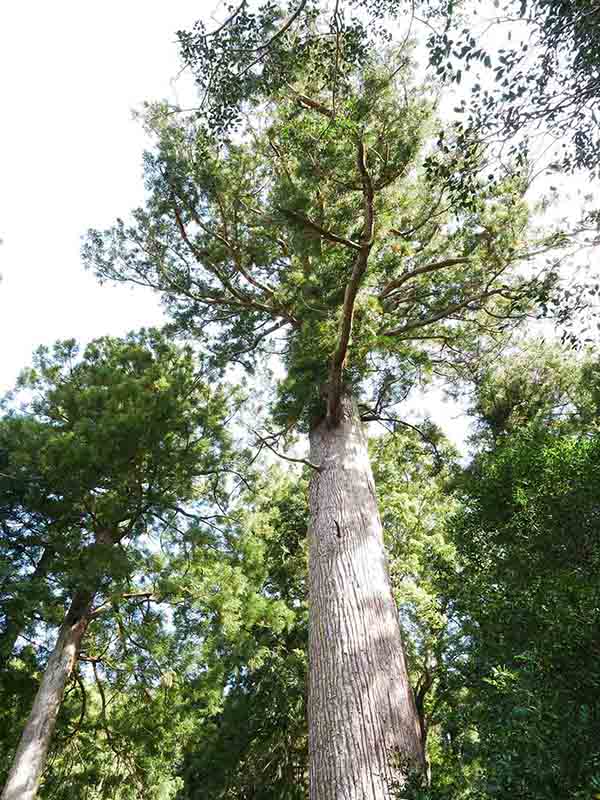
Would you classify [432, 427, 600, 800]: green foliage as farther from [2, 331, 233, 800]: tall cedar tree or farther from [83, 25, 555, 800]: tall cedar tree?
[2, 331, 233, 800]: tall cedar tree

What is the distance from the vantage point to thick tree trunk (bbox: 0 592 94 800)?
4.85m

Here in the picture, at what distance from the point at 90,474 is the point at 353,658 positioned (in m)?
3.97

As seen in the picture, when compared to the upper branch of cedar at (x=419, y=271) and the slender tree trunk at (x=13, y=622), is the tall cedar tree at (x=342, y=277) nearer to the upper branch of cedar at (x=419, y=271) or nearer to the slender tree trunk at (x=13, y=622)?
the upper branch of cedar at (x=419, y=271)

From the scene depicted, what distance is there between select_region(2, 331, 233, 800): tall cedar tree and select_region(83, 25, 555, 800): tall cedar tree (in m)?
1.28

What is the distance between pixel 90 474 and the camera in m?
5.83

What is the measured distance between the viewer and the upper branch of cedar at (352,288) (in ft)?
12.3

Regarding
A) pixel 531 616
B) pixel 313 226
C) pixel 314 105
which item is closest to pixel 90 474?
pixel 313 226

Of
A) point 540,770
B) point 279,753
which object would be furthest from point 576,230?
point 279,753

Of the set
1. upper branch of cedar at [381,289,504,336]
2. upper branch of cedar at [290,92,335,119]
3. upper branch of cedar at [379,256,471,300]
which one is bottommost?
upper branch of cedar at [381,289,504,336]

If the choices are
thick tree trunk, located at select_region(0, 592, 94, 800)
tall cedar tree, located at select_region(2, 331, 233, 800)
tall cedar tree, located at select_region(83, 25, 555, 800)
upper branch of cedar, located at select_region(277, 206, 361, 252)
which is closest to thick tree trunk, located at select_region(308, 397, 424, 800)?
tall cedar tree, located at select_region(83, 25, 555, 800)

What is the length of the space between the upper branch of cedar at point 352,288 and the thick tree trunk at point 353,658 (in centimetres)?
65

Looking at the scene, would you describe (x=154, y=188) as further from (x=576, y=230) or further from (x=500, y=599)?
(x=500, y=599)

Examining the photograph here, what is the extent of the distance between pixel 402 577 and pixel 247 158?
7.13 metres

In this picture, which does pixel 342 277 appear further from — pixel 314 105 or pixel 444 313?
pixel 314 105
